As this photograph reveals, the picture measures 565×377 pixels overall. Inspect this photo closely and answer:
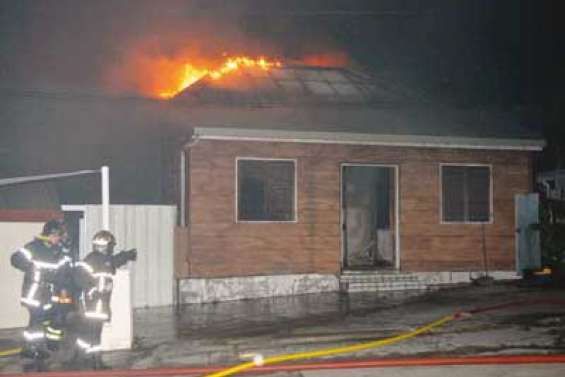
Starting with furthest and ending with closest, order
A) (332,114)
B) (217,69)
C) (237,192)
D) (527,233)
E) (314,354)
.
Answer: (217,69)
(332,114)
(527,233)
(237,192)
(314,354)

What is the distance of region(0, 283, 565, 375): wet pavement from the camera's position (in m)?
7.67

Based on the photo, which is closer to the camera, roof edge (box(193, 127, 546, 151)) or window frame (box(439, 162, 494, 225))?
roof edge (box(193, 127, 546, 151))

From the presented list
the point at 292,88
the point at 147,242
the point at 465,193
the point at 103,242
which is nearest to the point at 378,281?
the point at 465,193

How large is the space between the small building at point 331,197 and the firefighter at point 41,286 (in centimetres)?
564

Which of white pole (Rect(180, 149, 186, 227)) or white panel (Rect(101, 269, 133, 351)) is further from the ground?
white pole (Rect(180, 149, 186, 227))

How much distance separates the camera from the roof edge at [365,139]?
13.2 metres

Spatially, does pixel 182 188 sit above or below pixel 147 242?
above

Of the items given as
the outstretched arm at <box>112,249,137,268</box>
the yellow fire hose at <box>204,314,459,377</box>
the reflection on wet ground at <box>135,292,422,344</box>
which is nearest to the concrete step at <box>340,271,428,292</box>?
the reflection on wet ground at <box>135,292,422,344</box>

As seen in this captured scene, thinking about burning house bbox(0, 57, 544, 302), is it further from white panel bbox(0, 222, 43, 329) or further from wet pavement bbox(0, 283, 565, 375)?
white panel bbox(0, 222, 43, 329)

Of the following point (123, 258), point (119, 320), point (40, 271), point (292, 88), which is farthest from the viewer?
point (292, 88)

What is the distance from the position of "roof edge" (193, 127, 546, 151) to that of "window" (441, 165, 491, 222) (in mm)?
612

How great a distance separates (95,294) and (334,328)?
354cm

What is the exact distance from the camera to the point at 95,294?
7.64 m

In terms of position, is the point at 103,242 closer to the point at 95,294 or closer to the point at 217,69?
the point at 95,294
